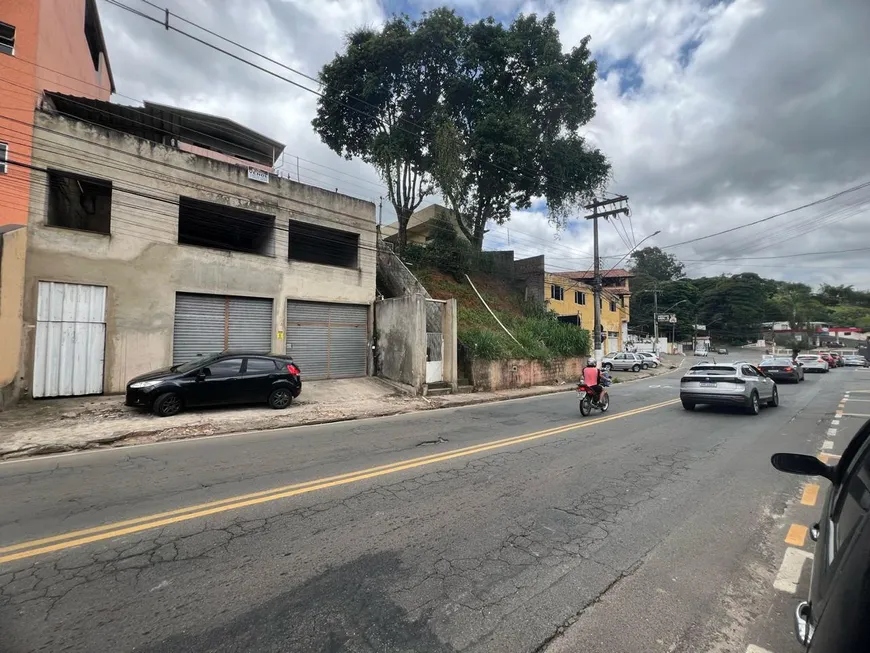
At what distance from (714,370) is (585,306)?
25490 millimetres

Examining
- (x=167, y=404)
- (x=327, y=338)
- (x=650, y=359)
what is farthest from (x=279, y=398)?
(x=650, y=359)

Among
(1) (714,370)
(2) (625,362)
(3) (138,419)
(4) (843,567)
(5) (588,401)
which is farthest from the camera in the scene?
(2) (625,362)

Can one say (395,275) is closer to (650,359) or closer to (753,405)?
(753,405)

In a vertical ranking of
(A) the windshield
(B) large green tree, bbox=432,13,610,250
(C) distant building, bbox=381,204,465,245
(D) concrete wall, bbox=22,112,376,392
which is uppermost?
(B) large green tree, bbox=432,13,610,250

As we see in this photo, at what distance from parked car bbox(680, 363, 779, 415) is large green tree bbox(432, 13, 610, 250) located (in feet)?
47.5

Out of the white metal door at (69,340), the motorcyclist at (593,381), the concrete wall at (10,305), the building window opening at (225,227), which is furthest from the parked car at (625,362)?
the concrete wall at (10,305)

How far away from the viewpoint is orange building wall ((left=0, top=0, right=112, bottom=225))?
34.7 feet

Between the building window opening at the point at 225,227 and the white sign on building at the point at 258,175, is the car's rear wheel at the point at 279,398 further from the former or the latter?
the white sign on building at the point at 258,175

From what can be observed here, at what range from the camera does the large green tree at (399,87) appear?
2225 centimetres

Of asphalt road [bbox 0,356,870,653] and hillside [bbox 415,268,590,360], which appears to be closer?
asphalt road [bbox 0,356,870,653]

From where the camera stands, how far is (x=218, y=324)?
13.6 meters

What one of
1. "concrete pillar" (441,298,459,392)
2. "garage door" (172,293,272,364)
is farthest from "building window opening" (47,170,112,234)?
"concrete pillar" (441,298,459,392)

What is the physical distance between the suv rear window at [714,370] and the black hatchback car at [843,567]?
10864 mm

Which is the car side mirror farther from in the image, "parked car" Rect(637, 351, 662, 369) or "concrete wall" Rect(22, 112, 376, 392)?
"parked car" Rect(637, 351, 662, 369)
